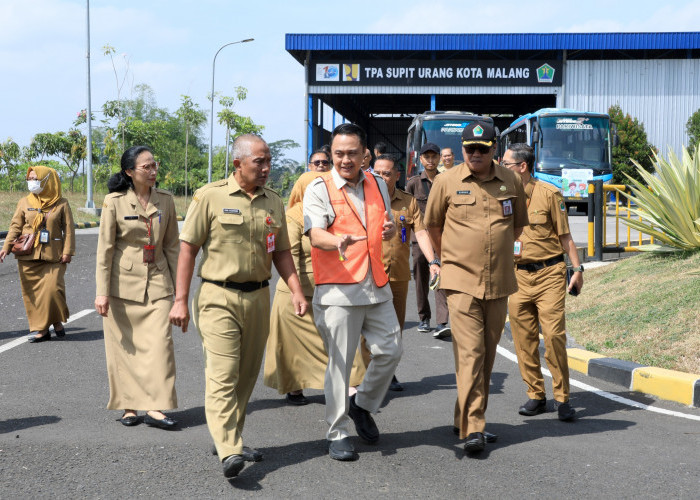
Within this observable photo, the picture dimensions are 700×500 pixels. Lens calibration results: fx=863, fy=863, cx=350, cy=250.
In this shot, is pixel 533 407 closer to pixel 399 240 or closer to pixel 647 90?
pixel 399 240

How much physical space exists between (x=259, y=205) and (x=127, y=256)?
1384 millimetres

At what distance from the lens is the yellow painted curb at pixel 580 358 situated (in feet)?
24.4

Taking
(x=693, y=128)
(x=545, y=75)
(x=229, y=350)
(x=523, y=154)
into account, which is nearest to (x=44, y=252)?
(x=229, y=350)

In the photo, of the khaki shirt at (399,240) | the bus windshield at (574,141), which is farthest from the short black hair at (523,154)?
the bus windshield at (574,141)

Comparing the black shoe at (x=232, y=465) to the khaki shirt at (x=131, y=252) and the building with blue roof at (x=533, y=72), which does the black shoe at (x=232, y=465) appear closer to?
the khaki shirt at (x=131, y=252)

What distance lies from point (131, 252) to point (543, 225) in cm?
280

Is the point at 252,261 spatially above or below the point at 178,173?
below

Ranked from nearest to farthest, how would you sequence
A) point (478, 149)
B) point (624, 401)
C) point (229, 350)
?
point (229, 350) → point (478, 149) → point (624, 401)

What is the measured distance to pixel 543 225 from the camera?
598 cm

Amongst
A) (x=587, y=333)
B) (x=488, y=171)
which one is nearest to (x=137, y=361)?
(x=488, y=171)

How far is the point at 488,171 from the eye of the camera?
5.21m

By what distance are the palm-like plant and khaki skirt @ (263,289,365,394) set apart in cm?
637

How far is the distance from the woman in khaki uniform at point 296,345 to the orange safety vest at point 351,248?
3.64 feet

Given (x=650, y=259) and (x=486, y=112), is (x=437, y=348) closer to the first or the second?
(x=650, y=259)
